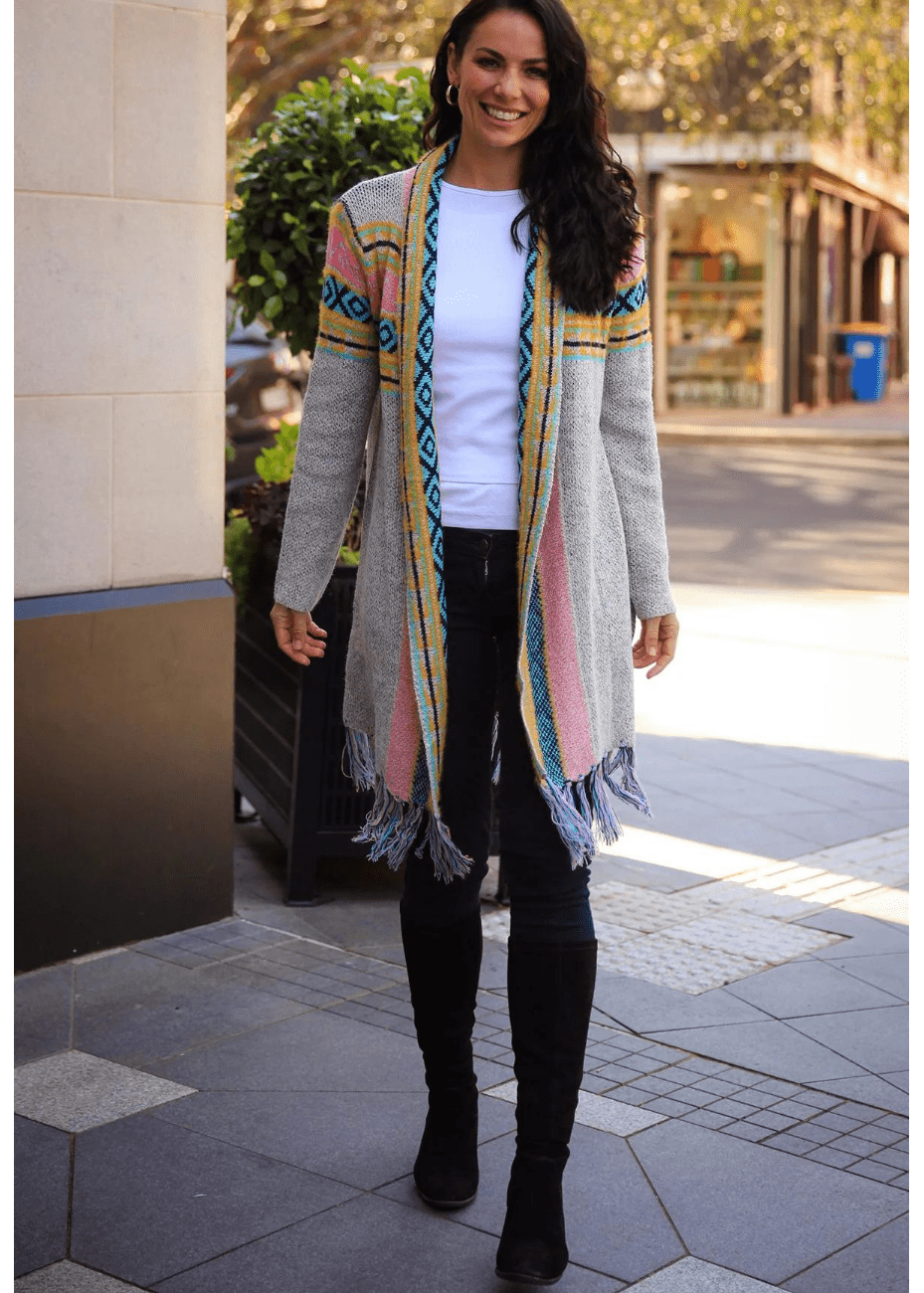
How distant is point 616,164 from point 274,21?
12.7 metres

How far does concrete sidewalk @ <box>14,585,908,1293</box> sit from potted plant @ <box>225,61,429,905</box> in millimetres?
276

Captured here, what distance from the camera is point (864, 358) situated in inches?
1426

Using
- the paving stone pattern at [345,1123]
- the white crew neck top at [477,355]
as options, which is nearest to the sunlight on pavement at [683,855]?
the paving stone pattern at [345,1123]

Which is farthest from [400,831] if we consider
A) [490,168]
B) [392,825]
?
[490,168]

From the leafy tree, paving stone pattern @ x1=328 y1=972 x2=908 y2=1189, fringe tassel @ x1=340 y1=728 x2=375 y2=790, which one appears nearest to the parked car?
the leafy tree

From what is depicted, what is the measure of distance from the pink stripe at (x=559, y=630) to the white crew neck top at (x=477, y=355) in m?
0.07

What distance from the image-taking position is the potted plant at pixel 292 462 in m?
4.80

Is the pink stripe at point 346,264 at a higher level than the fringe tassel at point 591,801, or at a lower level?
higher

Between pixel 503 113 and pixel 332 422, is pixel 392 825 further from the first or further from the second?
pixel 503 113

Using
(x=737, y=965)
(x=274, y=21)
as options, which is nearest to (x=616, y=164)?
(x=737, y=965)

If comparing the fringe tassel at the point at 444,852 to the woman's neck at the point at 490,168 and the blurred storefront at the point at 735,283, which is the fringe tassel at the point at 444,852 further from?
the blurred storefront at the point at 735,283

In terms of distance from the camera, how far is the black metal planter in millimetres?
4742

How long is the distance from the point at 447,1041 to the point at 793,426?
85.4 ft

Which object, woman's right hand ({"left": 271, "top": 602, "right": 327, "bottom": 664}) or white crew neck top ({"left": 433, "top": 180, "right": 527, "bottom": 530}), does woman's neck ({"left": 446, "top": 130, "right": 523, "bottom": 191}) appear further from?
woman's right hand ({"left": 271, "top": 602, "right": 327, "bottom": 664})
